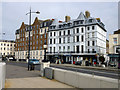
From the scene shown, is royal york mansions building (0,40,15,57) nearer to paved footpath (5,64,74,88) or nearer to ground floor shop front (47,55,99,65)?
ground floor shop front (47,55,99,65)

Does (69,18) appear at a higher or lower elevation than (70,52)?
higher

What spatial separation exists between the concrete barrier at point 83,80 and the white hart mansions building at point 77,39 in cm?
3448

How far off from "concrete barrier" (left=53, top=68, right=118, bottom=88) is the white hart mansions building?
113 ft

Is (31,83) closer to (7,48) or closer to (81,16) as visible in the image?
(81,16)

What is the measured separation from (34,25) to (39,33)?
19.1ft

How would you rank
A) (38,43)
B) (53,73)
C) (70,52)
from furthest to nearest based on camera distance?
1. (38,43)
2. (70,52)
3. (53,73)

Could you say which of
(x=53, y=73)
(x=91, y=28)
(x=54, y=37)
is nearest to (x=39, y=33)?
(x=54, y=37)

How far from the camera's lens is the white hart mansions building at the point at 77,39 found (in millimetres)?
48625

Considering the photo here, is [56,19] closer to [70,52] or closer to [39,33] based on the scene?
[39,33]

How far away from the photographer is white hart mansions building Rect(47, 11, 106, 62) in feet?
160

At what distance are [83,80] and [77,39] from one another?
143 feet

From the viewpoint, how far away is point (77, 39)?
51.9 m

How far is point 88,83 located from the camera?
806 centimetres

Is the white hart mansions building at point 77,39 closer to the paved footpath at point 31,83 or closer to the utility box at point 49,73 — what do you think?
the utility box at point 49,73
